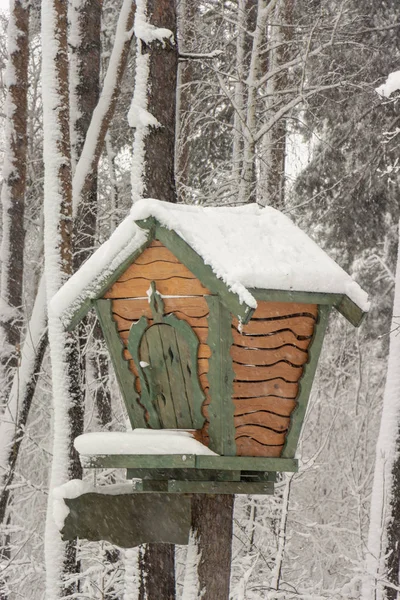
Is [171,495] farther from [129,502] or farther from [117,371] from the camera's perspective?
[117,371]

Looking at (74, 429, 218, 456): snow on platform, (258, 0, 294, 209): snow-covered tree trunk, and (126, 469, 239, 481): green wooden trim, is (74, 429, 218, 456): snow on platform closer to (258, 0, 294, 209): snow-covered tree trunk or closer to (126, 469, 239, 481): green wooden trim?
(126, 469, 239, 481): green wooden trim

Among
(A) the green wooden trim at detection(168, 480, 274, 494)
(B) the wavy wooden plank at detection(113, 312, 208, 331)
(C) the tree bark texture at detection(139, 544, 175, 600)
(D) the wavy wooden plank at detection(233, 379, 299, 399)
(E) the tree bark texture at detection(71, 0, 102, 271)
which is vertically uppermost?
(E) the tree bark texture at detection(71, 0, 102, 271)

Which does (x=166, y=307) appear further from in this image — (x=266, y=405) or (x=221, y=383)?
(x=266, y=405)

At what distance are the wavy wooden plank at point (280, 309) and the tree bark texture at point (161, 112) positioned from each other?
1902mm

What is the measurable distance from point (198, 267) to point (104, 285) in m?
0.44

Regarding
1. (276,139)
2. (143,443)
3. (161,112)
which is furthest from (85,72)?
(143,443)

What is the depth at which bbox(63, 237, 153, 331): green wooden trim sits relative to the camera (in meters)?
3.05

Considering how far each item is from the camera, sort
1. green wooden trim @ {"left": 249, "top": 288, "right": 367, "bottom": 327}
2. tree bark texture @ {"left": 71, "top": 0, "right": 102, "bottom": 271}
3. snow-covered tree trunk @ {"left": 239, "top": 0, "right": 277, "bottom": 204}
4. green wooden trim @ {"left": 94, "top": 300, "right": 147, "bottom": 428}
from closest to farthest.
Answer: green wooden trim @ {"left": 249, "top": 288, "right": 367, "bottom": 327}
green wooden trim @ {"left": 94, "top": 300, "right": 147, "bottom": 428}
snow-covered tree trunk @ {"left": 239, "top": 0, "right": 277, "bottom": 204}
tree bark texture @ {"left": 71, "top": 0, "right": 102, "bottom": 271}

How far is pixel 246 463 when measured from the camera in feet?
9.62

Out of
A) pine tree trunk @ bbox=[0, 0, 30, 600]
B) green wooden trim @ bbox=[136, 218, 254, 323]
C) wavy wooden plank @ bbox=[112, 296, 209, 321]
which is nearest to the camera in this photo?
green wooden trim @ bbox=[136, 218, 254, 323]

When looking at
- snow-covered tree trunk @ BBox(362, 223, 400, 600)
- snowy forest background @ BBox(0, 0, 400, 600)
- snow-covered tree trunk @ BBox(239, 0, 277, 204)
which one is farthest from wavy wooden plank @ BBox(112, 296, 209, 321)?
snow-covered tree trunk @ BBox(362, 223, 400, 600)

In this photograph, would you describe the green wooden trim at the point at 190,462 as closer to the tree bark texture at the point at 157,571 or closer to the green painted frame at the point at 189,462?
the green painted frame at the point at 189,462

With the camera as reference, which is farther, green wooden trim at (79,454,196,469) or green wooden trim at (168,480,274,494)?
green wooden trim at (168,480,274,494)

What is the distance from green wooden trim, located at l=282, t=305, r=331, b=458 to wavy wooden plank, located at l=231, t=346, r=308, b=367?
3 cm
